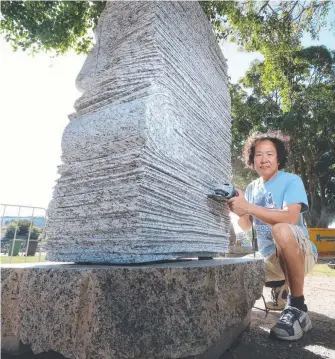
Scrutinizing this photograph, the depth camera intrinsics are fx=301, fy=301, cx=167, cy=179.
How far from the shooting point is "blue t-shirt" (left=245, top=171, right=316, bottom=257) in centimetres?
248

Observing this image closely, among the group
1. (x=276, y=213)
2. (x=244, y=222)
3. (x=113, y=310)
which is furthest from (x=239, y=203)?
(x=113, y=310)

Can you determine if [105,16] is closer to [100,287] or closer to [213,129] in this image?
[213,129]

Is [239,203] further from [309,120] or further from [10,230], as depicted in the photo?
[309,120]

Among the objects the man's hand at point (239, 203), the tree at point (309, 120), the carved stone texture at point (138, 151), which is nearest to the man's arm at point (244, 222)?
the man's hand at point (239, 203)

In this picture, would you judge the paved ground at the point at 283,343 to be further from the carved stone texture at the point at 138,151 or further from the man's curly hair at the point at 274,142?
the man's curly hair at the point at 274,142

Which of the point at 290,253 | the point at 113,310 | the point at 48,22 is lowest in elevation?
the point at 113,310

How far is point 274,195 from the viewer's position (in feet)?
8.79

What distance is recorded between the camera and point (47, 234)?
56.2 inches

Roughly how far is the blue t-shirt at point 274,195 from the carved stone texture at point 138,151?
3.09ft

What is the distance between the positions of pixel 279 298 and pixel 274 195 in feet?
3.22

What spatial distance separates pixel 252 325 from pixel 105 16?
90.5 inches

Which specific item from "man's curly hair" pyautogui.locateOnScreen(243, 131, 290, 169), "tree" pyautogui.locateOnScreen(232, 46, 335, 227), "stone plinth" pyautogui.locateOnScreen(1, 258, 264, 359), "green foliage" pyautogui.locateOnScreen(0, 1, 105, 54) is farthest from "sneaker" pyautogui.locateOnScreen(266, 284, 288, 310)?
"tree" pyautogui.locateOnScreen(232, 46, 335, 227)

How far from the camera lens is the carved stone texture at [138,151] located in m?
1.23

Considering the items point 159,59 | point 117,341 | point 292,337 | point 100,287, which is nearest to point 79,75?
point 159,59
